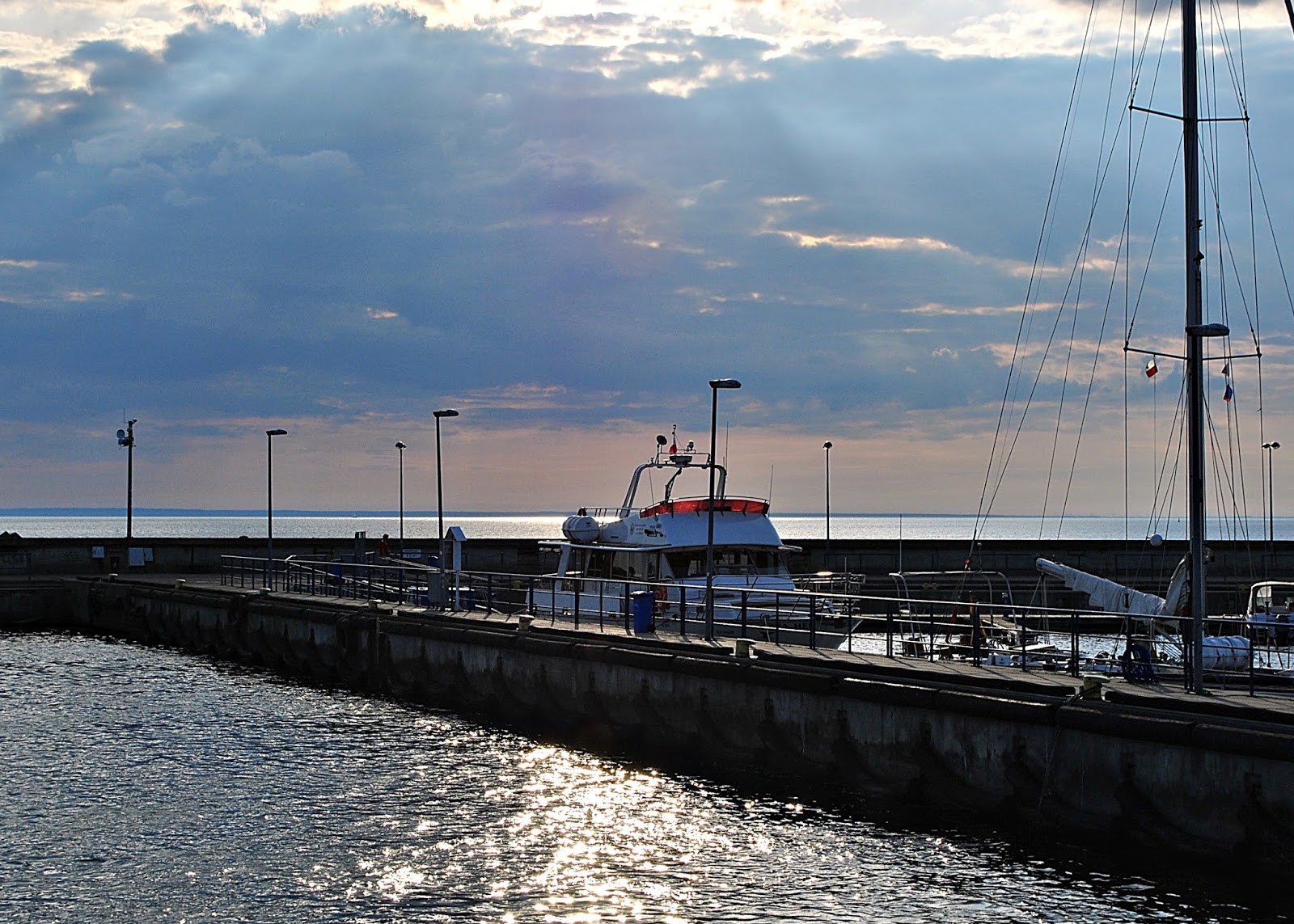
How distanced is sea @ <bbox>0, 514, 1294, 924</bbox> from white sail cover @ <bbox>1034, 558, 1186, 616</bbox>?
409 inches

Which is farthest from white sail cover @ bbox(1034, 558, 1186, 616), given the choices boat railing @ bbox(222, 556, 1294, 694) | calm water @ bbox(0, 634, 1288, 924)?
calm water @ bbox(0, 634, 1288, 924)

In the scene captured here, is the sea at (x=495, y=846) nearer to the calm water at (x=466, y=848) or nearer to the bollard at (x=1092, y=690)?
the calm water at (x=466, y=848)

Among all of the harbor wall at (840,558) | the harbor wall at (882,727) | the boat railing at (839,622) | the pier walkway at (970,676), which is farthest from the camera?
the harbor wall at (840,558)

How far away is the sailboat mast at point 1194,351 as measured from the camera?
19.1m

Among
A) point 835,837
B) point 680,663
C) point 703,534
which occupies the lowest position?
point 835,837

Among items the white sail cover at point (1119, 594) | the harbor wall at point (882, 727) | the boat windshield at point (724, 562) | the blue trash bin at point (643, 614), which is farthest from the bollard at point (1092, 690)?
the boat windshield at point (724, 562)

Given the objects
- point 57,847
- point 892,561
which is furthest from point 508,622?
point 892,561

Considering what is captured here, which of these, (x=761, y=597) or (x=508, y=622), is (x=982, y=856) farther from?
(x=508, y=622)

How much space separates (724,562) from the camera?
32.4m

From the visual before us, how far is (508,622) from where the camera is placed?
106 ft

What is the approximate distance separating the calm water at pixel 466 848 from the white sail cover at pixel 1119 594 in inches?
434

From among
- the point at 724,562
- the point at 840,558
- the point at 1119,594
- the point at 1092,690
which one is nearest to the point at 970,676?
the point at 1092,690

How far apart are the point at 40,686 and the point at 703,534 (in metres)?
17.7

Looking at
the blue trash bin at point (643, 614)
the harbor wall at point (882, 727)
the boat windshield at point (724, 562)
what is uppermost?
the boat windshield at point (724, 562)
